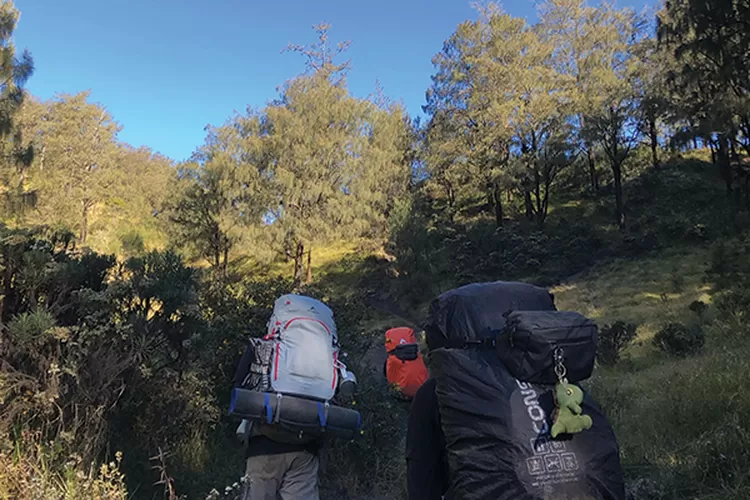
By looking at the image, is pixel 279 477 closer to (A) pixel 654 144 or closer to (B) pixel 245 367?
(B) pixel 245 367

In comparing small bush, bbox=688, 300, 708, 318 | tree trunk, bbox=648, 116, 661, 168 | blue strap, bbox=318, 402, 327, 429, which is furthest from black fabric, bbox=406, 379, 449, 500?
tree trunk, bbox=648, 116, 661, 168

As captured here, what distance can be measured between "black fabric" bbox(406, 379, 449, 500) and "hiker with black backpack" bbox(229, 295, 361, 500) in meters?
0.70

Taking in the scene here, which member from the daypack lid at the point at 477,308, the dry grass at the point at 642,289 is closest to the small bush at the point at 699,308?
the dry grass at the point at 642,289

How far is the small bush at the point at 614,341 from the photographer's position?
10.9 m

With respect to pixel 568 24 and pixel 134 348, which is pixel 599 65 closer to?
pixel 568 24

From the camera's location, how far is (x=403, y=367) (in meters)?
4.55

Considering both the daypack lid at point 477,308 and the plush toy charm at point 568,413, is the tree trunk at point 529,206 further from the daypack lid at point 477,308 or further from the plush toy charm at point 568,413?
the plush toy charm at point 568,413

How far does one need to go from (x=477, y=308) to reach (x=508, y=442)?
0.44 meters

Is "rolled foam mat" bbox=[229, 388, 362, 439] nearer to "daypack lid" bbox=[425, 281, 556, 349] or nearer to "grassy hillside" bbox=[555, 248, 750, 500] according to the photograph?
"daypack lid" bbox=[425, 281, 556, 349]

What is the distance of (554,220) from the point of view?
2964 centimetres

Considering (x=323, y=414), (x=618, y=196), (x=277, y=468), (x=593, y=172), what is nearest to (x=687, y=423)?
(x=323, y=414)

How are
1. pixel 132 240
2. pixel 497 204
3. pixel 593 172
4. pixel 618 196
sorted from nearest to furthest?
1. pixel 132 240
2. pixel 618 196
3. pixel 497 204
4. pixel 593 172

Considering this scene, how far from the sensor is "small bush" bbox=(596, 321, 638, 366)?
10.9 m

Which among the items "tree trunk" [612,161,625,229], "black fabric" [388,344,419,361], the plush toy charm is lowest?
"black fabric" [388,344,419,361]
